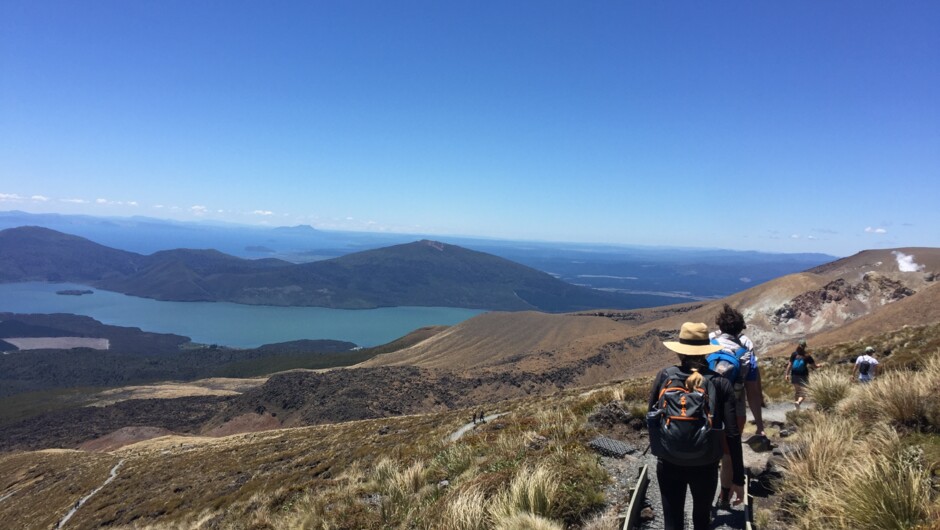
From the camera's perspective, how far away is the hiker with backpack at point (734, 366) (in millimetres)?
4656

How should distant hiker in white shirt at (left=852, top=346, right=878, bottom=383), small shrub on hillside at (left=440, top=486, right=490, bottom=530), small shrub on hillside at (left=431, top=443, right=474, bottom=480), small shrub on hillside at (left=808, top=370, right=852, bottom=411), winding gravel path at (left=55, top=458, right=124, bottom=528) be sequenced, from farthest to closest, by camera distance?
1. winding gravel path at (left=55, top=458, right=124, bottom=528)
2. distant hiker in white shirt at (left=852, top=346, right=878, bottom=383)
3. small shrub on hillside at (left=808, top=370, right=852, bottom=411)
4. small shrub on hillside at (left=431, top=443, right=474, bottom=480)
5. small shrub on hillside at (left=440, top=486, right=490, bottom=530)

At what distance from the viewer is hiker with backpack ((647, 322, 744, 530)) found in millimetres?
3422

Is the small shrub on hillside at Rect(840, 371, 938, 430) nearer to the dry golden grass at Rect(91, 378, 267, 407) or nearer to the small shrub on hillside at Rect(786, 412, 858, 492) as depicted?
the small shrub on hillside at Rect(786, 412, 858, 492)

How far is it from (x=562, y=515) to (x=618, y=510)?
64 centimetres

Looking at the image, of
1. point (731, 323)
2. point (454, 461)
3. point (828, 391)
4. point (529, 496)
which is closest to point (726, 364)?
point (731, 323)

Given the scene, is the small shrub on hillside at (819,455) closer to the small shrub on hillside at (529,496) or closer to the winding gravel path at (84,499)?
the small shrub on hillside at (529,496)

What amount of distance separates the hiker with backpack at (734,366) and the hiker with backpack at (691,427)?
76cm

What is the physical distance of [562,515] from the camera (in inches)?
204

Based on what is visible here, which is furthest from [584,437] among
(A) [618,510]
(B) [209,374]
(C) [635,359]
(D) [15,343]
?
(D) [15,343]

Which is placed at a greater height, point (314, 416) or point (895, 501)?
point (895, 501)

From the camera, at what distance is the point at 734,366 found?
481 cm

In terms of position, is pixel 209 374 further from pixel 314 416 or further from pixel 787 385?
pixel 787 385

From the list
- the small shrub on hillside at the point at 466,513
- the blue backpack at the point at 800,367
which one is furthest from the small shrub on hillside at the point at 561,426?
the blue backpack at the point at 800,367

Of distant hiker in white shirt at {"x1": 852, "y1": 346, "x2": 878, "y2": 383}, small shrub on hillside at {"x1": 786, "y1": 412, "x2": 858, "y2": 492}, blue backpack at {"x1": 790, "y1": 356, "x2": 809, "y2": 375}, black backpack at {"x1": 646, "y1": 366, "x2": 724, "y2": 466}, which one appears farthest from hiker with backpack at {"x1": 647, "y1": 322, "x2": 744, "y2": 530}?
distant hiker in white shirt at {"x1": 852, "y1": 346, "x2": 878, "y2": 383}
